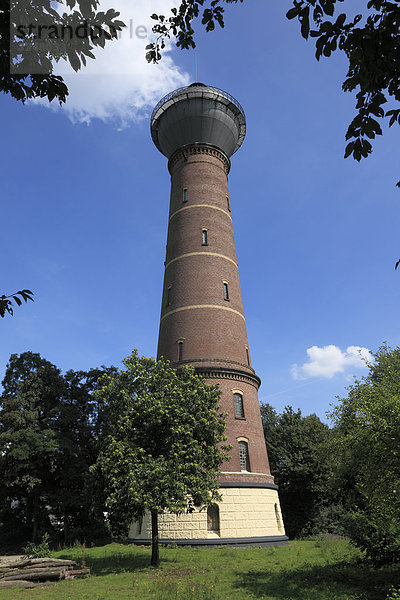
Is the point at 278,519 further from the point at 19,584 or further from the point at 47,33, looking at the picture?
the point at 47,33

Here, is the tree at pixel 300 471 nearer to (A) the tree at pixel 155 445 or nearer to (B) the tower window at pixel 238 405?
(B) the tower window at pixel 238 405

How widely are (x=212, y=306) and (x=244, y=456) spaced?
9392mm

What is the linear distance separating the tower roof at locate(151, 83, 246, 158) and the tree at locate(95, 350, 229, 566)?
Result: 21.0m

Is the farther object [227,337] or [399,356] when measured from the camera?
[399,356]

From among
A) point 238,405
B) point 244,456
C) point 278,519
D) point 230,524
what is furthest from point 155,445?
point 278,519

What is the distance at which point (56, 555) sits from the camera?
19.9 meters

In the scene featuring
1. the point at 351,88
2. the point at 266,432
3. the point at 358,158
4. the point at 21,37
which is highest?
the point at 266,432

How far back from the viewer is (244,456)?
2322cm

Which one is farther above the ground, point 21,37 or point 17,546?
point 21,37

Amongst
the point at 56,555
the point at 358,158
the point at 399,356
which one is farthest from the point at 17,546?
the point at 358,158

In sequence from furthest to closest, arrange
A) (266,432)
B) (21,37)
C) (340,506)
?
(266,432) → (340,506) → (21,37)

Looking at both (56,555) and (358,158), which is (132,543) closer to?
(56,555)

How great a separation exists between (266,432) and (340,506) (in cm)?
896

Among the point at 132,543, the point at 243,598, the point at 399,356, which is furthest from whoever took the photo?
the point at 399,356
